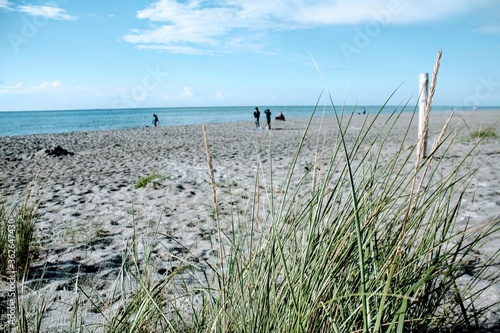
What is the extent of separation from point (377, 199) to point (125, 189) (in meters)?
5.34

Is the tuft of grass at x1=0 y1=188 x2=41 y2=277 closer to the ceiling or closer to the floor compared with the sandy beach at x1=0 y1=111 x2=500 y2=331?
closer to the ceiling

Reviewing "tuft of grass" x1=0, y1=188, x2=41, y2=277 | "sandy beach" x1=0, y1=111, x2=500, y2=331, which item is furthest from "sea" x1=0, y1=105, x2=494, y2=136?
"tuft of grass" x1=0, y1=188, x2=41, y2=277

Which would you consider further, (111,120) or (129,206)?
(111,120)

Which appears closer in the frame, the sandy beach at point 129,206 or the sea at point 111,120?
the sandy beach at point 129,206

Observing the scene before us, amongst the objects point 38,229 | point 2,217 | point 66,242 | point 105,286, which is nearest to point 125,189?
point 38,229

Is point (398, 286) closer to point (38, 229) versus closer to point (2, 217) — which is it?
point (2, 217)

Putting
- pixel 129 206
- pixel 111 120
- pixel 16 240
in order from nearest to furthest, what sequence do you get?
pixel 16 240 < pixel 129 206 < pixel 111 120

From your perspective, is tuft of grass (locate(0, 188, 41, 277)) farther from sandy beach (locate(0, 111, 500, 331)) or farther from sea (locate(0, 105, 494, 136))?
→ sea (locate(0, 105, 494, 136))

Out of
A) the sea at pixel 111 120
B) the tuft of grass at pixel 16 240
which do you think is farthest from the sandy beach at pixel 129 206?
the sea at pixel 111 120

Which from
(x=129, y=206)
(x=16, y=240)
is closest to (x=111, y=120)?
(x=129, y=206)

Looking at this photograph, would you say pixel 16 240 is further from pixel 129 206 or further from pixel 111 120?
pixel 111 120

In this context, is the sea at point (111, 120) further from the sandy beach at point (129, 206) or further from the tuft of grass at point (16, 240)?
the tuft of grass at point (16, 240)

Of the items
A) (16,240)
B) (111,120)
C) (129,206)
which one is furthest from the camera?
(111,120)

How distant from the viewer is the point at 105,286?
8.53 feet
